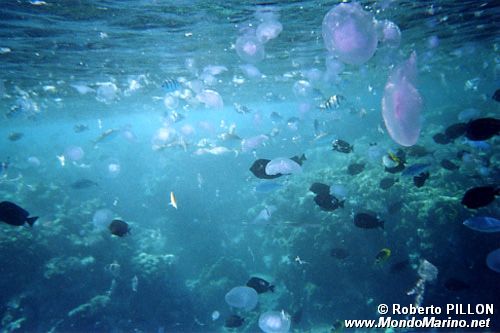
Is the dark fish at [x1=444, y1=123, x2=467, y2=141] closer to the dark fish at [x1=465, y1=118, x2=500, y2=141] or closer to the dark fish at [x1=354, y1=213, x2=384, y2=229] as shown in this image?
the dark fish at [x1=465, y1=118, x2=500, y2=141]

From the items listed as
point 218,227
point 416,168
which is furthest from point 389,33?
point 218,227

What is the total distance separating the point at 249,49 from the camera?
1700 centimetres

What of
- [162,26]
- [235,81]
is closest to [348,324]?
[162,26]

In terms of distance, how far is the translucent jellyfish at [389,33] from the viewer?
49.1ft

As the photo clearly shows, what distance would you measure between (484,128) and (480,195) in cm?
127

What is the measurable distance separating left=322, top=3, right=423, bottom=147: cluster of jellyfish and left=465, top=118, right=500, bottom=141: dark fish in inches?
60.6

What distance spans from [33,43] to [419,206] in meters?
16.7

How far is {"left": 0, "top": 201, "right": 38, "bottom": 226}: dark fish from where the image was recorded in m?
6.00

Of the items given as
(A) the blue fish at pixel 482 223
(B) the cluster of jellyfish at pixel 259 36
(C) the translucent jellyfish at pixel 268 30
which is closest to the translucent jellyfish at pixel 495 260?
(A) the blue fish at pixel 482 223

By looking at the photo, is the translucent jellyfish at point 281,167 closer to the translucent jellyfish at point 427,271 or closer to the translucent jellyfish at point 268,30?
the translucent jellyfish at point 427,271

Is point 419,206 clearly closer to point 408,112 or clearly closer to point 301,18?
point 408,112

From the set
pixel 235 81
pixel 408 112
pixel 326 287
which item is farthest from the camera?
pixel 235 81

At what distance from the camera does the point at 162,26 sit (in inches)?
474

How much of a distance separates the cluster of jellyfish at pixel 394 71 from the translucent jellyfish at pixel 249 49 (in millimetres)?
8869
